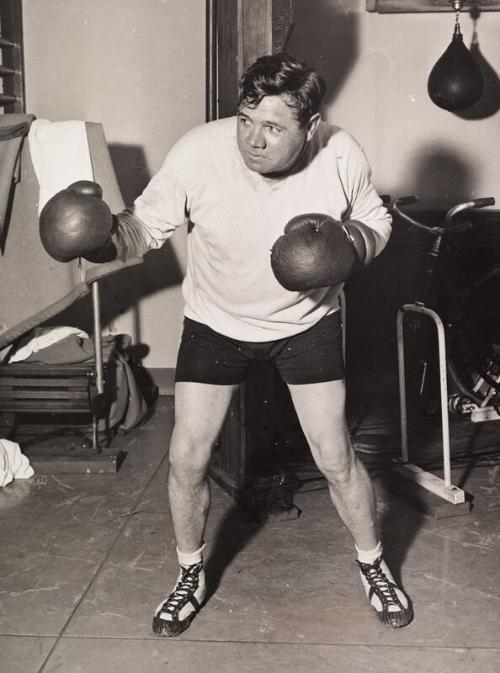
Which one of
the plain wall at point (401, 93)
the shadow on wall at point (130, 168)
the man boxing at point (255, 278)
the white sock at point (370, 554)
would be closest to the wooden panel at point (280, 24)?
the man boxing at point (255, 278)

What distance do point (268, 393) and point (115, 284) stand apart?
1514mm

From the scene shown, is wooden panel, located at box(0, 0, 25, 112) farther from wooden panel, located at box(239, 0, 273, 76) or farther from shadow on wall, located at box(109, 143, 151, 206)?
wooden panel, located at box(239, 0, 273, 76)

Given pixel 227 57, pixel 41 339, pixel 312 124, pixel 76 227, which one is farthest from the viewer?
pixel 41 339

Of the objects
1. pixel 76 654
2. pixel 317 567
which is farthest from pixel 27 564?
pixel 317 567

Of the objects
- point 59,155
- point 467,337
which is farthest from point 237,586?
point 467,337

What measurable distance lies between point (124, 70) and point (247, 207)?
244 cm

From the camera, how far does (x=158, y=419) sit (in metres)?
4.33

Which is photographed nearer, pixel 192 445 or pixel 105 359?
pixel 192 445

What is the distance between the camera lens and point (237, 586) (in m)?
2.54

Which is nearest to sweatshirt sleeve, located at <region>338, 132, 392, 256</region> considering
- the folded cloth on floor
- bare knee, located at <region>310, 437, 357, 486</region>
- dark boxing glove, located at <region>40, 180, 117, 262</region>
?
bare knee, located at <region>310, 437, 357, 486</region>

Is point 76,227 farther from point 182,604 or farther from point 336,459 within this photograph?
point 182,604

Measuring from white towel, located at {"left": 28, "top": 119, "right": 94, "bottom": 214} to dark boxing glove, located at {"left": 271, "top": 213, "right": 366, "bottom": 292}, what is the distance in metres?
1.81

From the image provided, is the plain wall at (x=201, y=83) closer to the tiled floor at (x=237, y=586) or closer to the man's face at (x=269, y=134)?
the tiled floor at (x=237, y=586)

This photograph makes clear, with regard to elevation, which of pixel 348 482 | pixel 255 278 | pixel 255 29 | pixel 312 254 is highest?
pixel 255 29
